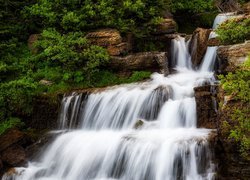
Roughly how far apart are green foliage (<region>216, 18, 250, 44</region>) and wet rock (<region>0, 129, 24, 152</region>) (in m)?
8.11

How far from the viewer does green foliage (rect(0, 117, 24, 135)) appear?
12.6m

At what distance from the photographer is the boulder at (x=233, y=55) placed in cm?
1153

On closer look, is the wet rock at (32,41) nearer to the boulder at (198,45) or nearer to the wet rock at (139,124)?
the boulder at (198,45)

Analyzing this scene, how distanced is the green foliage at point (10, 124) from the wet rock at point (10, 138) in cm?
30

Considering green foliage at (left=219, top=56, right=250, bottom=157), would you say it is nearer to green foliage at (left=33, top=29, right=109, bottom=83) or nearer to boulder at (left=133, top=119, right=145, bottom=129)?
boulder at (left=133, top=119, right=145, bottom=129)

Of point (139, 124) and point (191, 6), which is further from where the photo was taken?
point (191, 6)

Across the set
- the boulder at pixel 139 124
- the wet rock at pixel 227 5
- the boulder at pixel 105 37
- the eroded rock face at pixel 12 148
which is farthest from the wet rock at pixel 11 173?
the wet rock at pixel 227 5

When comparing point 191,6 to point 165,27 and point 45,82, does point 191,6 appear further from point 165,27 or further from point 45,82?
point 45,82

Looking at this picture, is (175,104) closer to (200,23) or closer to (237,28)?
(237,28)

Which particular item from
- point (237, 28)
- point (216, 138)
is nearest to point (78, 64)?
point (237, 28)

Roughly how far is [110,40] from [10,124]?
5.61 m

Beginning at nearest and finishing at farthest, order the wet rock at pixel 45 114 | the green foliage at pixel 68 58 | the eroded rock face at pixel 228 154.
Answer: the eroded rock face at pixel 228 154 → the wet rock at pixel 45 114 → the green foliage at pixel 68 58

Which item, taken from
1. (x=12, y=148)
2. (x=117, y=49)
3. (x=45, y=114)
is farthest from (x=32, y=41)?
(x=12, y=148)

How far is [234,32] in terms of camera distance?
540 inches
